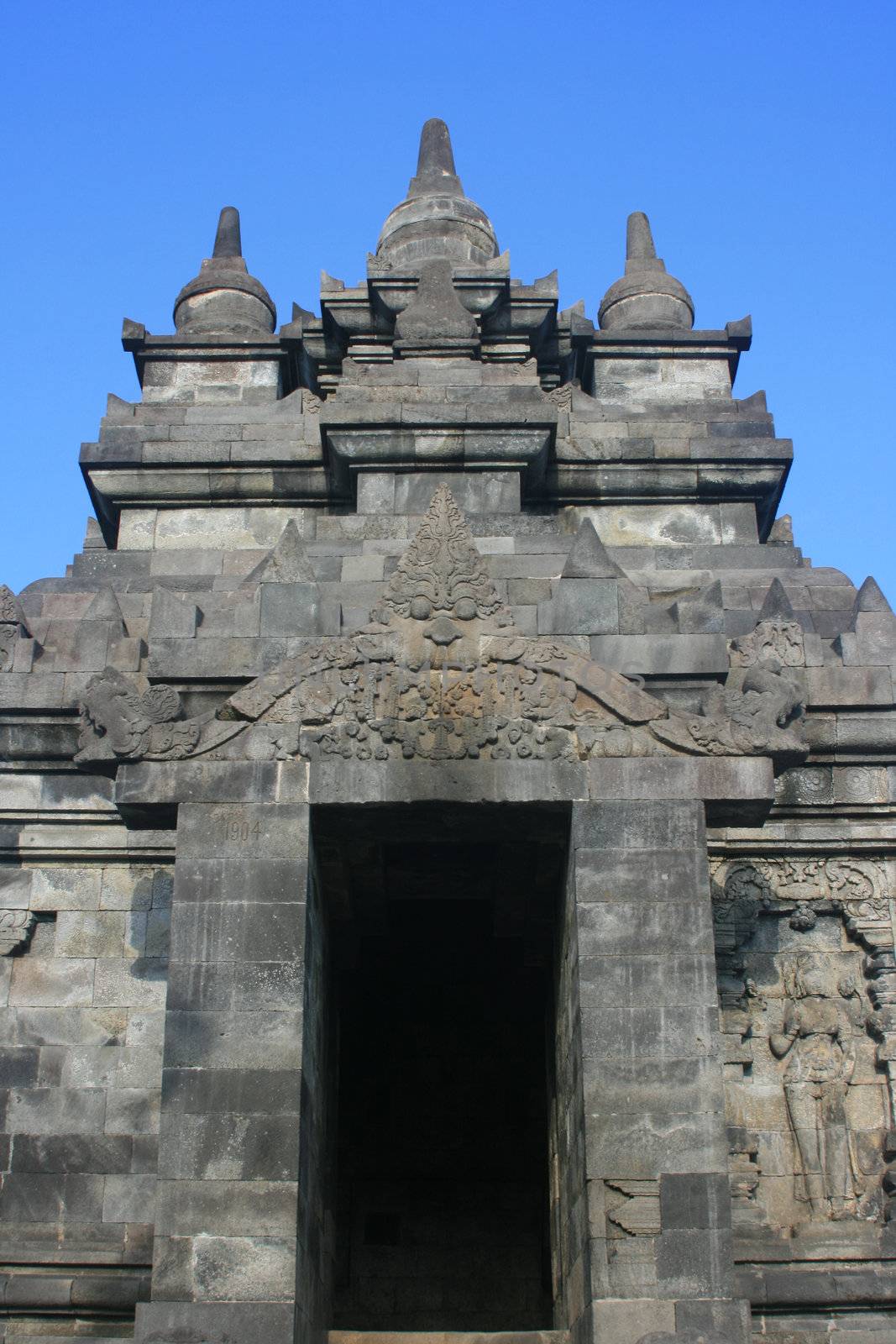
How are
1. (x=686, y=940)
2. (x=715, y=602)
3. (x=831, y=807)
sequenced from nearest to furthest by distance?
(x=686, y=940)
(x=715, y=602)
(x=831, y=807)

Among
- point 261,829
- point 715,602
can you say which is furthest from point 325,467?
point 261,829

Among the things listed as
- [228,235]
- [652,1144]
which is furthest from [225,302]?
[652,1144]

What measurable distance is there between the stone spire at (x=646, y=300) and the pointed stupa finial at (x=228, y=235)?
5.18 m

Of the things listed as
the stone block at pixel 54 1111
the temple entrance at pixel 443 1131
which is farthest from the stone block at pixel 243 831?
the temple entrance at pixel 443 1131

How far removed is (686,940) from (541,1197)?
777 centimetres

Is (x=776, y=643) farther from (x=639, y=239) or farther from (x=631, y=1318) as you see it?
(x=639, y=239)

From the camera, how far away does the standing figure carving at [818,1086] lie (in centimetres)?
1362

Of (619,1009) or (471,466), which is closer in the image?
(619,1009)

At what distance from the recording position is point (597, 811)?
1165 centimetres

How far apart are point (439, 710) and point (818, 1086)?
4.96 meters

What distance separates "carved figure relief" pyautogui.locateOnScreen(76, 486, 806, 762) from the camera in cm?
1181

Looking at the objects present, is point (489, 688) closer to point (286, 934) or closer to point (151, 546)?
point (286, 934)

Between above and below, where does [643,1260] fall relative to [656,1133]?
below

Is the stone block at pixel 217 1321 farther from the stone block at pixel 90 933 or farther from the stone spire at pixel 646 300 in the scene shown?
the stone spire at pixel 646 300
